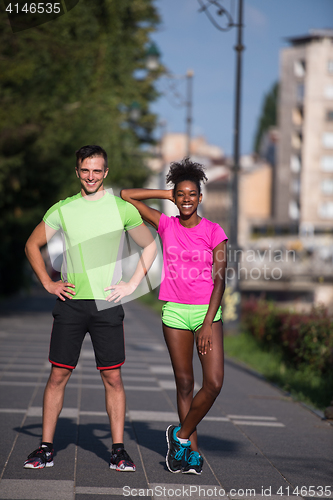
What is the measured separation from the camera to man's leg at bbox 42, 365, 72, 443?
184 inches

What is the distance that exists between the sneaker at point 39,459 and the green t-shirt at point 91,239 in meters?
1.05

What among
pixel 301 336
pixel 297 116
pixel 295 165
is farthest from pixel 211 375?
pixel 297 116

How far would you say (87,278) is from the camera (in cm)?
462

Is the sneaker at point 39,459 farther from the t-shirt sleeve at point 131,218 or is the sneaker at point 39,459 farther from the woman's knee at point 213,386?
the t-shirt sleeve at point 131,218

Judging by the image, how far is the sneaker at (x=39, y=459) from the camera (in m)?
4.61

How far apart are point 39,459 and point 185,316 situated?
52.9 inches

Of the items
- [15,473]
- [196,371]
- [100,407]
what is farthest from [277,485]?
[196,371]

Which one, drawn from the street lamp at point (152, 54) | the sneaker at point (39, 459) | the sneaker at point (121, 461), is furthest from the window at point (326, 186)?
the sneaker at point (39, 459)

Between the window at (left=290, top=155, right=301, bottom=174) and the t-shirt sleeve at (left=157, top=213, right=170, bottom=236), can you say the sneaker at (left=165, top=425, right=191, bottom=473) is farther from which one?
the window at (left=290, top=155, right=301, bottom=174)

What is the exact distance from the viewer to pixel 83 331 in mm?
4652

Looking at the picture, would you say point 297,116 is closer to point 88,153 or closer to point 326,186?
point 326,186

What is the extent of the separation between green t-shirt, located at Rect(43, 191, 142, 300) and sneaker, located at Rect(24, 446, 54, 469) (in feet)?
3.43

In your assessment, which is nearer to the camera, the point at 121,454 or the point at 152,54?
the point at 121,454

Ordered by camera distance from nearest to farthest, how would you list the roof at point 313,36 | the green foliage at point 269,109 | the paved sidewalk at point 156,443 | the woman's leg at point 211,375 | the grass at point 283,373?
the paved sidewalk at point 156,443, the woman's leg at point 211,375, the grass at point 283,373, the roof at point 313,36, the green foliage at point 269,109
